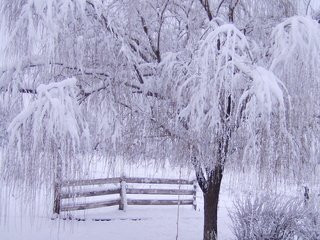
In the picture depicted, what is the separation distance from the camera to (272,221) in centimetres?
606

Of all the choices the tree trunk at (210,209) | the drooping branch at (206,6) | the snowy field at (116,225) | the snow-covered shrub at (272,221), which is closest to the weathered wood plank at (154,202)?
the snowy field at (116,225)

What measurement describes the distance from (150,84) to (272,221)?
9.52 feet

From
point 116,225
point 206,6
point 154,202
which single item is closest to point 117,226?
point 116,225

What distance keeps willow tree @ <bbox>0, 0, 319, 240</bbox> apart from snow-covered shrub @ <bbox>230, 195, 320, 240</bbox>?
2.17 ft

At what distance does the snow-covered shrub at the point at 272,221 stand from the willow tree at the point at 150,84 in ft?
2.17

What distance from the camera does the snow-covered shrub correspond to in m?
6.02

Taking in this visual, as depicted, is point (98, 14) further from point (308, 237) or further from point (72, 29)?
point (308, 237)

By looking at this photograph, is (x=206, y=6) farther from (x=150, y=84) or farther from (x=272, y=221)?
(x=272, y=221)

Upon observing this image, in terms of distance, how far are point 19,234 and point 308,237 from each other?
5891mm

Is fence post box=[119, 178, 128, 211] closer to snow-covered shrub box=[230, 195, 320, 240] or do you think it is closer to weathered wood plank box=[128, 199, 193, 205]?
weathered wood plank box=[128, 199, 193, 205]

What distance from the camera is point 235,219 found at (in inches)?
251

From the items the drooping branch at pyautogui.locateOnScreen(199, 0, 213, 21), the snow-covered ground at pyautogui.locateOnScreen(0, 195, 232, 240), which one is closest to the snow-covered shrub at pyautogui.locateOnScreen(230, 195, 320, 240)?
the snow-covered ground at pyautogui.locateOnScreen(0, 195, 232, 240)

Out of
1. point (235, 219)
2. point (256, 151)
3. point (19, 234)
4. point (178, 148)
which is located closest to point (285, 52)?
point (256, 151)

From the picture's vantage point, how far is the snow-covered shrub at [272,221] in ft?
19.7
